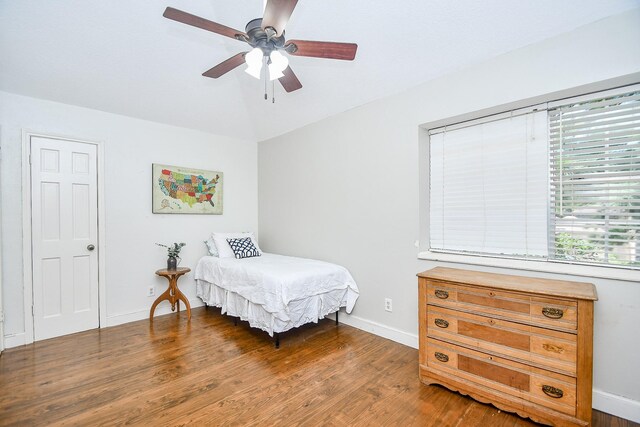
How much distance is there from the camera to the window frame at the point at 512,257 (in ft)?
6.41

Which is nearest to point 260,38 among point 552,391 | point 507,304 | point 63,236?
point 507,304

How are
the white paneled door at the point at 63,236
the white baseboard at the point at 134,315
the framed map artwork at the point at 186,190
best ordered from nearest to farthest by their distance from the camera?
the white paneled door at the point at 63,236, the white baseboard at the point at 134,315, the framed map artwork at the point at 186,190

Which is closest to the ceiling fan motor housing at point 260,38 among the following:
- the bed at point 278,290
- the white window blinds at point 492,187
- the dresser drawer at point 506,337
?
the white window blinds at point 492,187

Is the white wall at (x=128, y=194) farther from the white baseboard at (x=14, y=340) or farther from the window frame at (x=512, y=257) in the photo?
the window frame at (x=512, y=257)

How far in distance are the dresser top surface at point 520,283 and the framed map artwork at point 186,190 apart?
317 centimetres

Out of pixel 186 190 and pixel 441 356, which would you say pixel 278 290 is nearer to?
pixel 441 356

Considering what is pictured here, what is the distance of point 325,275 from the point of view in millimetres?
3143

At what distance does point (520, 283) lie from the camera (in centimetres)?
199

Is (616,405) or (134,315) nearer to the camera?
(616,405)

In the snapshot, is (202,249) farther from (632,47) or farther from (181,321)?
(632,47)

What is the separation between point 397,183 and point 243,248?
7.13ft

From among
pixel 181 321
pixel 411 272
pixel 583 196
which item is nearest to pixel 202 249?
pixel 181 321

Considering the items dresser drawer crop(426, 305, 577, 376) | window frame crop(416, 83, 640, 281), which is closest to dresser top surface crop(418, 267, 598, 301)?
window frame crop(416, 83, 640, 281)

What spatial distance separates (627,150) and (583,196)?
1.20 ft
